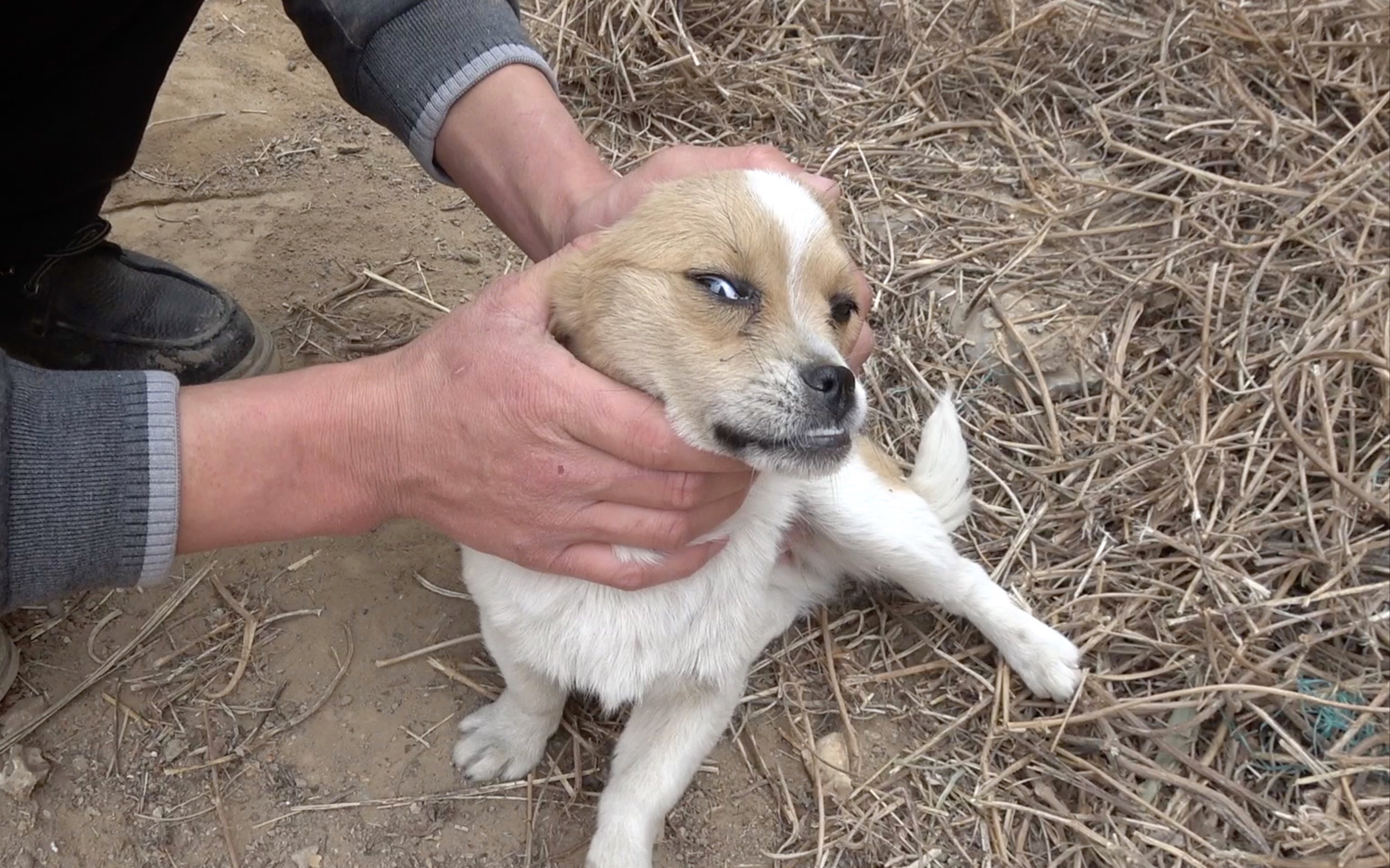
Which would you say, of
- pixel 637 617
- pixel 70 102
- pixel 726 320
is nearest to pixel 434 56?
pixel 70 102

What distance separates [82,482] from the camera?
145cm

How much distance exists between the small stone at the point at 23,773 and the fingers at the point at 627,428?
4.61 feet

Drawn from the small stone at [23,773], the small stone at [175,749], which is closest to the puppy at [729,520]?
the small stone at [175,749]

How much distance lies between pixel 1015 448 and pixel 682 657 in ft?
3.88

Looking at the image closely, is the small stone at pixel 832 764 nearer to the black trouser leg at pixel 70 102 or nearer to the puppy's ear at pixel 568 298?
the puppy's ear at pixel 568 298

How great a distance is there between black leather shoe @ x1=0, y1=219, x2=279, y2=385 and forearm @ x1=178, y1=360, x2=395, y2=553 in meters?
1.11

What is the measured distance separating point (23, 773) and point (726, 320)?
1686 mm

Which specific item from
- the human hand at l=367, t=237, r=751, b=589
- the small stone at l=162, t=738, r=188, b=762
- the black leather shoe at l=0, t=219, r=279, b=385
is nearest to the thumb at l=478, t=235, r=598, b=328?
the human hand at l=367, t=237, r=751, b=589

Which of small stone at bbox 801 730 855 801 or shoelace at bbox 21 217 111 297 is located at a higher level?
shoelace at bbox 21 217 111 297

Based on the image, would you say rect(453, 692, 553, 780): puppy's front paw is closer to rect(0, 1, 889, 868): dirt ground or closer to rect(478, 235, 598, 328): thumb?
rect(0, 1, 889, 868): dirt ground

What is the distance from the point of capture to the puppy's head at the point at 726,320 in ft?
4.90

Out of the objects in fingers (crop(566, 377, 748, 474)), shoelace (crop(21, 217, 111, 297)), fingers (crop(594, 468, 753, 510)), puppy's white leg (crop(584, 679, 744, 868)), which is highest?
fingers (crop(566, 377, 748, 474))

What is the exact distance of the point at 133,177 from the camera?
129 inches

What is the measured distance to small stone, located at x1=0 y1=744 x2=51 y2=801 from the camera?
1.93 m
